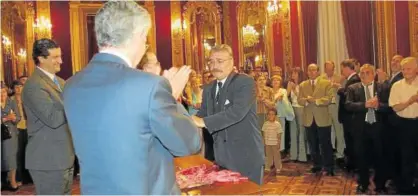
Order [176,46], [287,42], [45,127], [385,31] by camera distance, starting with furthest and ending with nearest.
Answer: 1. [176,46]
2. [287,42]
3. [385,31]
4. [45,127]

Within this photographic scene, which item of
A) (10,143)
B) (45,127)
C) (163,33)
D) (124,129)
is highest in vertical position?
(163,33)

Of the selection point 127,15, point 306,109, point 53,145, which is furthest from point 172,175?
point 306,109

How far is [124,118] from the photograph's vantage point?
1351 millimetres

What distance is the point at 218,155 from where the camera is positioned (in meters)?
2.92

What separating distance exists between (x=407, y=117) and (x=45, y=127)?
3.42 m

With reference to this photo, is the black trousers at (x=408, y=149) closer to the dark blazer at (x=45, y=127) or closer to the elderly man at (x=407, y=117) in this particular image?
the elderly man at (x=407, y=117)

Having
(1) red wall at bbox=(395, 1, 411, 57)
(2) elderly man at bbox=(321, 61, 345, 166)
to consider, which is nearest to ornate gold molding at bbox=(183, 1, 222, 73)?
(1) red wall at bbox=(395, 1, 411, 57)

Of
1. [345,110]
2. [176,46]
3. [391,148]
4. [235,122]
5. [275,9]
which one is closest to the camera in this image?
[235,122]

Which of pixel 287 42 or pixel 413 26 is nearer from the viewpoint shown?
pixel 413 26

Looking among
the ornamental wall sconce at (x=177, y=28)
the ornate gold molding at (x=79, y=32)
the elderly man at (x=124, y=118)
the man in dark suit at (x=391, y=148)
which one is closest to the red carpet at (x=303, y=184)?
the man in dark suit at (x=391, y=148)

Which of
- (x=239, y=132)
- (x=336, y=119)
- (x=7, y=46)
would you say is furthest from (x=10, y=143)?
(x=7, y=46)

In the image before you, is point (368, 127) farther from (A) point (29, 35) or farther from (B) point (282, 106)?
(A) point (29, 35)

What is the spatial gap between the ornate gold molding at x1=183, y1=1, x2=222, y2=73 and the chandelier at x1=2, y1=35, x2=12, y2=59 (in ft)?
13.0

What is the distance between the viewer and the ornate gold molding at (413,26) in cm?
761
